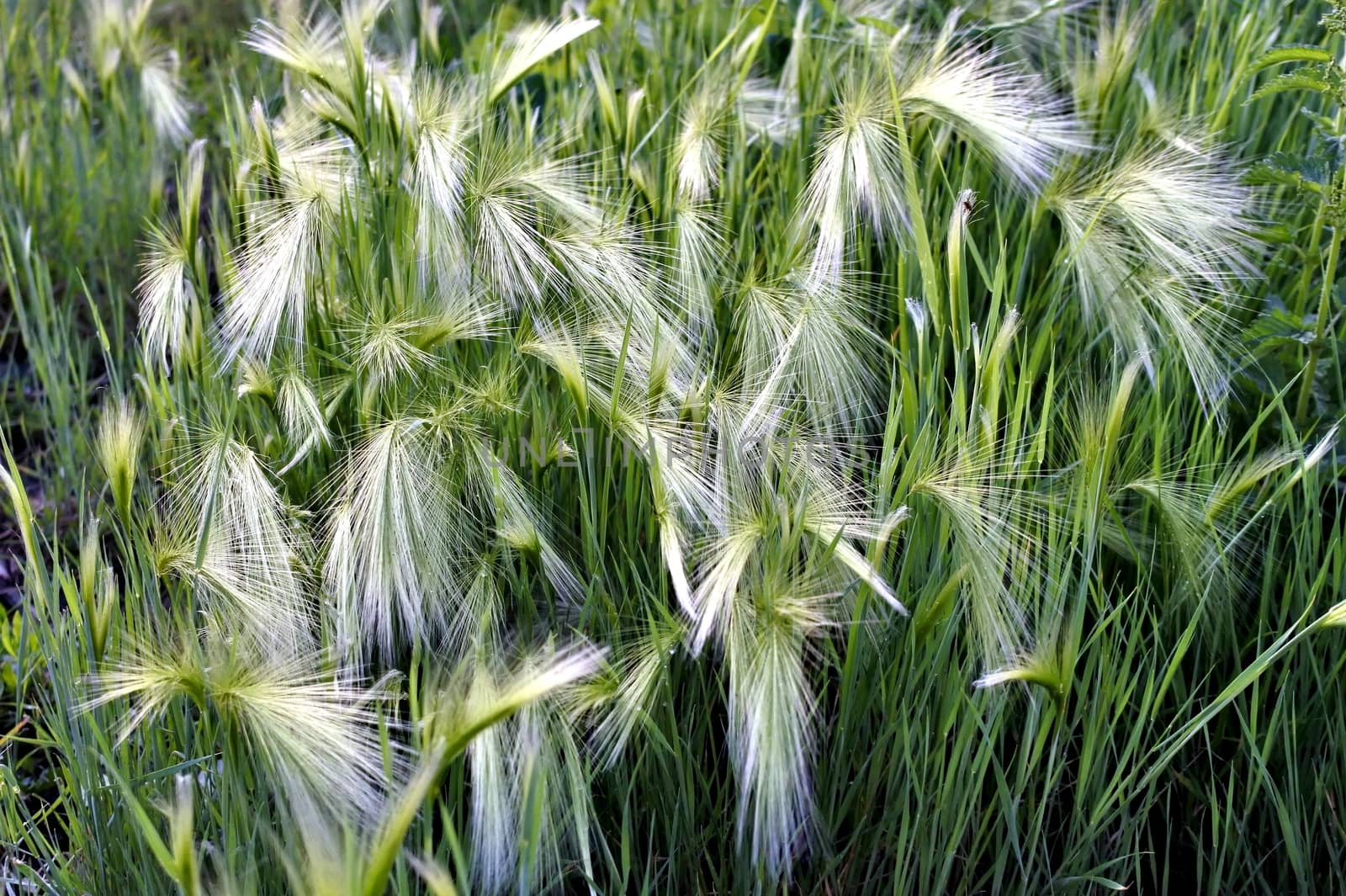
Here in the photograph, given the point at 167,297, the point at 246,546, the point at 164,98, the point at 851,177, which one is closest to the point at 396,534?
the point at 246,546

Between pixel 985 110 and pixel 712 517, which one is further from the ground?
pixel 985 110

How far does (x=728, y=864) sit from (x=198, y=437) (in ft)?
2.70

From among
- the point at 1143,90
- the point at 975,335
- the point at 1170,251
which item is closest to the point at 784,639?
the point at 975,335

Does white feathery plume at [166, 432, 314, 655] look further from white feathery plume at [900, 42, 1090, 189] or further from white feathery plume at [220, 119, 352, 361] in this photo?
white feathery plume at [900, 42, 1090, 189]

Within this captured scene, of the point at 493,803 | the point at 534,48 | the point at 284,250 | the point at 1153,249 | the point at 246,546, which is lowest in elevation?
the point at 493,803

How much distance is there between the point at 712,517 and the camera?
3.77ft

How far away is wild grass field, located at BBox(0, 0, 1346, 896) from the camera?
1.12 m

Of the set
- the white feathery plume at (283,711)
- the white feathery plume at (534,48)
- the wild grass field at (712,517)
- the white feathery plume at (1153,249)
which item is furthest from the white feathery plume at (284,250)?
the white feathery plume at (1153,249)

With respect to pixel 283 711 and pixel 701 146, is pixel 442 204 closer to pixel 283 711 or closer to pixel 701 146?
pixel 701 146

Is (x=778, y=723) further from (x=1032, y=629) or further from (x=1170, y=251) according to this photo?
(x=1170, y=251)

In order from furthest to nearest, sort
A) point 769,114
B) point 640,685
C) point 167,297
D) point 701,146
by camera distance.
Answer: point 769,114 < point 701,146 < point 167,297 < point 640,685

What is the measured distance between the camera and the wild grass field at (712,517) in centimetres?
112

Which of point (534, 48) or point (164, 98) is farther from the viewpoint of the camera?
point (164, 98)

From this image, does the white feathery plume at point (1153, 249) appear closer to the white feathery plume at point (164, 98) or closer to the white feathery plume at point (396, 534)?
the white feathery plume at point (396, 534)
